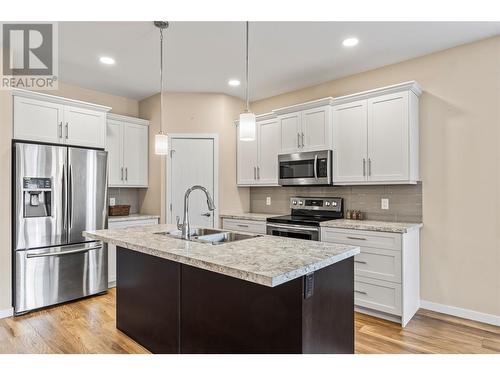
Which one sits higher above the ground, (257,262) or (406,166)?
(406,166)

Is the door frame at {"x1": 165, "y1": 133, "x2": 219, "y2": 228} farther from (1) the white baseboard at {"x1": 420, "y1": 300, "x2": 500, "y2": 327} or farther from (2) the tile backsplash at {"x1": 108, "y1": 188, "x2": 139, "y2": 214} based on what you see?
(1) the white baseboard at {"x1": 420, "y1": 300, "x2": 500, "y2": 327}

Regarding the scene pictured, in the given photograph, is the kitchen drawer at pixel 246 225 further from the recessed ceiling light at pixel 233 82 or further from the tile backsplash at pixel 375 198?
the recessed ceiling light at pixel 233 82

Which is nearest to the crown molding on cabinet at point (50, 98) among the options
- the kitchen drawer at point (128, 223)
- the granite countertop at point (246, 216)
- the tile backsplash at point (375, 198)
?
the kitchen drawer at point (128, 223)

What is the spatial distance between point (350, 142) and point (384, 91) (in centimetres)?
63

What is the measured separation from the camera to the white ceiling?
279 cm

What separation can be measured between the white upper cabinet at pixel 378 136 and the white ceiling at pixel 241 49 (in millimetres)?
421

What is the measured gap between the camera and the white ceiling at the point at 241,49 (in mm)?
2789

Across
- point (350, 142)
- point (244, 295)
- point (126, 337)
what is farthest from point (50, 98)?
point (350, 142)

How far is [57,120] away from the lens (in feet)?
11.6

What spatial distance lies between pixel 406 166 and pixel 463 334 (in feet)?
5.12

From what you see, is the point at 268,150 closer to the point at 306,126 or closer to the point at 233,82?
the point at 306,126
